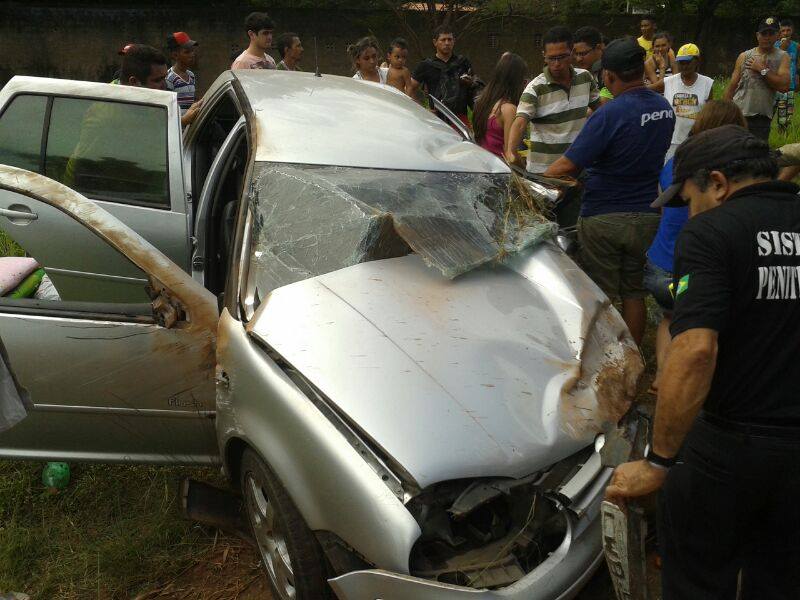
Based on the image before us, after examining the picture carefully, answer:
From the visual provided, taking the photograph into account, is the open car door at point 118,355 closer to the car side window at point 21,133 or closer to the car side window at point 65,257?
the car side window at point 65,257

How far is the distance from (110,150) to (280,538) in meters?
2.47

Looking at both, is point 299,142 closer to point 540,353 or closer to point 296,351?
point 296,351

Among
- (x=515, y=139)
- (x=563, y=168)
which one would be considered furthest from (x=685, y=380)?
(x=515, y=139)

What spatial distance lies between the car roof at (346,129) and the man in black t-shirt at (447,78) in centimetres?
324

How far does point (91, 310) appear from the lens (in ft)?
9.68

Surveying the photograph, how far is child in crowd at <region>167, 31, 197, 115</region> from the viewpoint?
632 centimetres

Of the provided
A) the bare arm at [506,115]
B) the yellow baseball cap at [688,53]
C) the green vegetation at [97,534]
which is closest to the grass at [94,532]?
the green vegetation at [97,534]

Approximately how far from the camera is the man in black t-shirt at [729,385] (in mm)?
1805

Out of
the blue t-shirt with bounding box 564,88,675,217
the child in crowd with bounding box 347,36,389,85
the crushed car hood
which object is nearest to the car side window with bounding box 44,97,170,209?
the crushed car hood

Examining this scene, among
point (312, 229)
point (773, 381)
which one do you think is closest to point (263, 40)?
point (312, 229)

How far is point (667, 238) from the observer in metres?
3.57

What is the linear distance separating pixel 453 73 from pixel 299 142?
4287 millimetres

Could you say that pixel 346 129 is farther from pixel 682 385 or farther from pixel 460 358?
pixel 682 385

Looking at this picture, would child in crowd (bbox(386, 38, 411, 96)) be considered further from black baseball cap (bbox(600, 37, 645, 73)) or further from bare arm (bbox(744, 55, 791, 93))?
black baseball cap (bbox(600, 37, 645, 73))
